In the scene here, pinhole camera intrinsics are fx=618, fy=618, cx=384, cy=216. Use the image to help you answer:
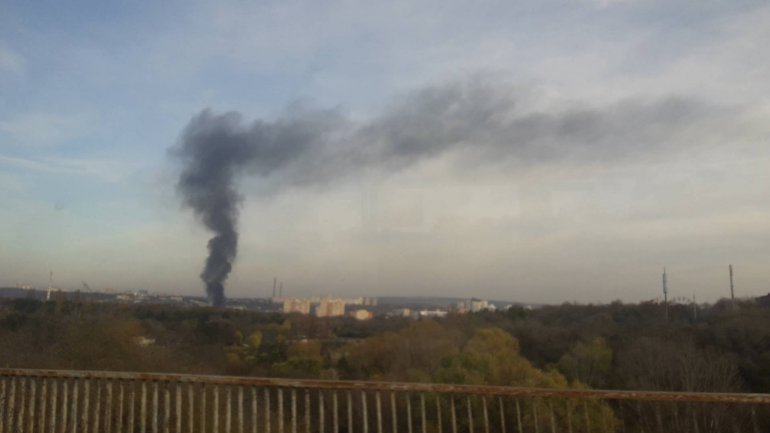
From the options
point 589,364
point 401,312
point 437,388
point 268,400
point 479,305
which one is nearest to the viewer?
point 437,388

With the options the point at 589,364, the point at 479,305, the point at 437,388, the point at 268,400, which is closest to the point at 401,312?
the point at 479,305

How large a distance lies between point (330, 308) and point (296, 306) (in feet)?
11.3

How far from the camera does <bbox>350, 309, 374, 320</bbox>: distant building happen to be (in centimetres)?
5531

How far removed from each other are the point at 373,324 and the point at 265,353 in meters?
15.9

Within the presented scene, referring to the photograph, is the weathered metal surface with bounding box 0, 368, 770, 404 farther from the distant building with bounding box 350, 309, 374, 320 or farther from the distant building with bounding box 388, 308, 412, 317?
the distant building with bounding box 350, 309, 374, 320

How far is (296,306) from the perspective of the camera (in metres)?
62.8

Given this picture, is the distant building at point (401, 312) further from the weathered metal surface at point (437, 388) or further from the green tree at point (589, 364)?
the weathered metal surface at point (437, 388)

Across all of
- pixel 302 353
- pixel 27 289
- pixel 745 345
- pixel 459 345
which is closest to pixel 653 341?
pixel 745 345

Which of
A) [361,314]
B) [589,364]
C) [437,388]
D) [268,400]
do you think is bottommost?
[589,364]

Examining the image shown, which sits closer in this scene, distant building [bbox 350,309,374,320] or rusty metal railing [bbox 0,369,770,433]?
rusty metal railing [bbox 0,369,770,433]

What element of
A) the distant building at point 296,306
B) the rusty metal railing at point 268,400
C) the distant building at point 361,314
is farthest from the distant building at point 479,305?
the rusty metal railing at point 268,400

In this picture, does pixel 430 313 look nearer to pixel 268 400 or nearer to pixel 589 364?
pixel 589 364

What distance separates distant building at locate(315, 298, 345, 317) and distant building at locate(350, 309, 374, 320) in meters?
2.25

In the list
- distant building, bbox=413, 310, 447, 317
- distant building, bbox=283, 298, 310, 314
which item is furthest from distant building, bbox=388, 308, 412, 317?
distant building, bbox=283, 298, 310, 314
